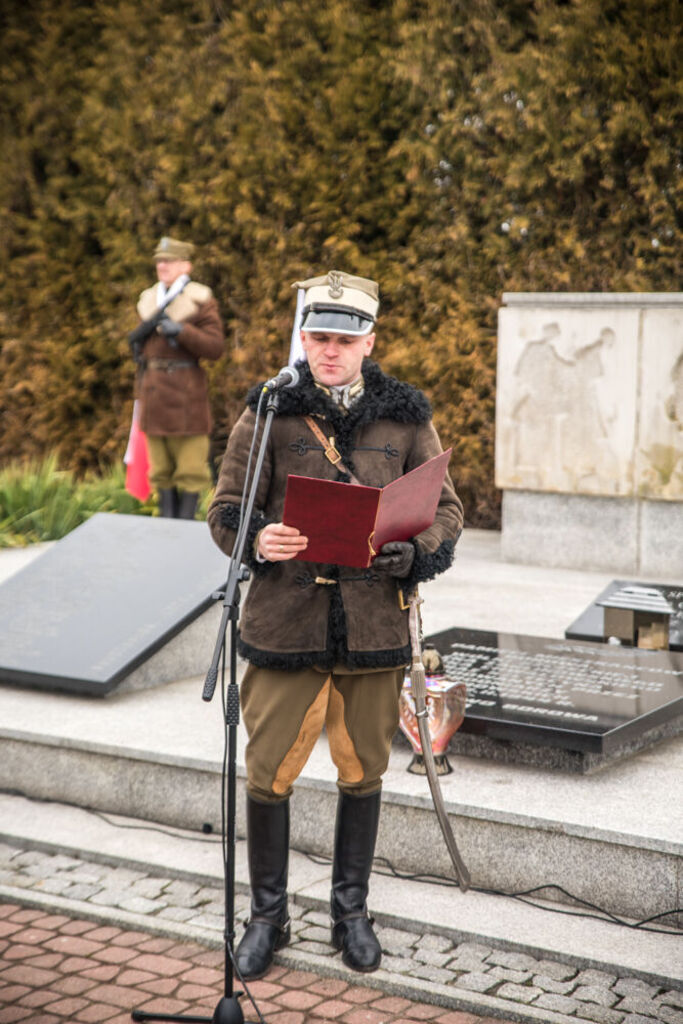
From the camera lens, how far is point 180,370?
8367 mm

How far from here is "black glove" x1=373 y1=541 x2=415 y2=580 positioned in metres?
3.36

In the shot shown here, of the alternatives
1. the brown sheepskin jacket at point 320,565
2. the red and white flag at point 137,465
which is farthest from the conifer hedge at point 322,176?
the brown sheepskin jacket at point 320,565

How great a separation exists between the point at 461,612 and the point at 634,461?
1.76 metres

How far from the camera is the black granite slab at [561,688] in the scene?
4.23 m

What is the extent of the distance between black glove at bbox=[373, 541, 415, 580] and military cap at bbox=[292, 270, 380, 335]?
0.58m

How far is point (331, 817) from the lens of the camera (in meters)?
4.23

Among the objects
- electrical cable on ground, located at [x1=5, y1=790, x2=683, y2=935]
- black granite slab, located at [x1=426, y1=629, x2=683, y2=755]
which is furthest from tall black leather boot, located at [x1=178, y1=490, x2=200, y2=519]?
A: electrical cable on ground, located at [x1=5, y1=790, x2=683, y2=935]

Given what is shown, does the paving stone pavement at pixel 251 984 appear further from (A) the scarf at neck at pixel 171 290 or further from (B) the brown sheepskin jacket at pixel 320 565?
(A) the scarf at neck at pixel 171 290

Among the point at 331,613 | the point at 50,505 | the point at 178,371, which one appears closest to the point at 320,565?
the point at 331,613

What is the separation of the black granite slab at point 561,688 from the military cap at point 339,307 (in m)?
1.53

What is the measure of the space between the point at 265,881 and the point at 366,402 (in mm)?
1354

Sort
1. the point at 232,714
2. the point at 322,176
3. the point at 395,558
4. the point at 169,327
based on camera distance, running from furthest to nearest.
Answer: the point at 322,176 < the point at 169,327 < the point at 395,558 < the point at 232,714

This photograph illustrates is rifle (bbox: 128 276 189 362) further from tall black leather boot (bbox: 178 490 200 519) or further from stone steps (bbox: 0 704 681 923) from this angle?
stone steps (bbox: 0 704 681 923)

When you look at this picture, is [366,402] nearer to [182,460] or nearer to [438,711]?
[438,711]
